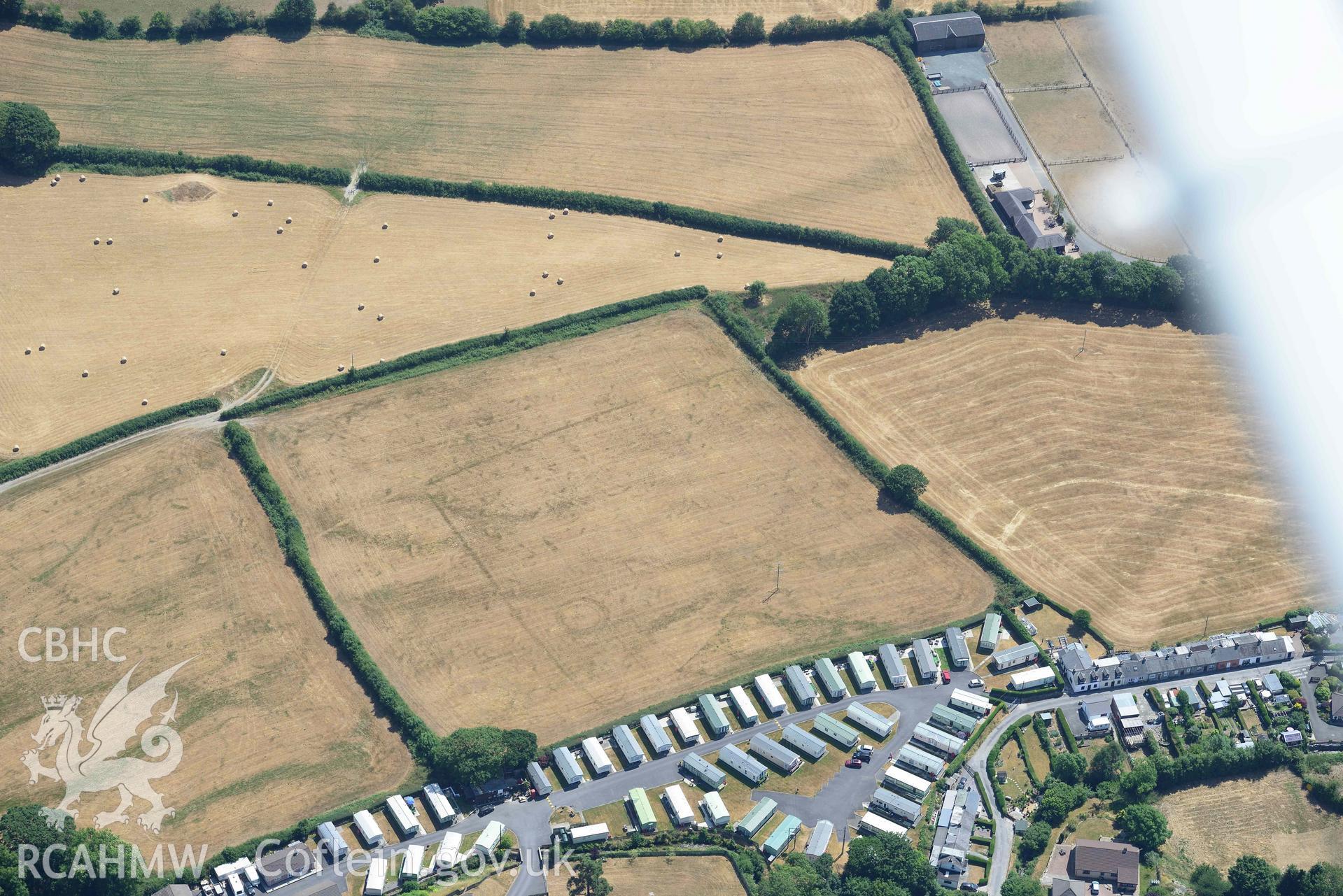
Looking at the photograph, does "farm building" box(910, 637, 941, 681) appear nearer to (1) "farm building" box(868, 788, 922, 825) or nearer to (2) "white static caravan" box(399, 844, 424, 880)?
(1) "farm building" box(868, 788, 922, 825)

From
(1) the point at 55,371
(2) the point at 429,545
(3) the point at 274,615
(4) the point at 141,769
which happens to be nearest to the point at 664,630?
(2) the point at 429,545

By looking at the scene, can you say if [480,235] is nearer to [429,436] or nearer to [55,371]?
[429,436]

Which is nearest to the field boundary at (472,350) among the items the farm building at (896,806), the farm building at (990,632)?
the farm building at (990,632)

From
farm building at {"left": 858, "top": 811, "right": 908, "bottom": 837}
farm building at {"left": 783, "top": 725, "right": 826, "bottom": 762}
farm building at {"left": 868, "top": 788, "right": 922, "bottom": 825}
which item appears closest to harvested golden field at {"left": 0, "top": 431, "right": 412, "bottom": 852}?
farm building at {"left": 783, "top": 725, "right": 826, "bottom": 762}

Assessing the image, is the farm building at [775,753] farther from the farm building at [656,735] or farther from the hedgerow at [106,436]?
the hedgerow at [106,436]

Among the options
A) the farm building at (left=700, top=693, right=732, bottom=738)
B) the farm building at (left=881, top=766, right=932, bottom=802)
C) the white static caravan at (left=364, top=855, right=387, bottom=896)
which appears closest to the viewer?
the white static caravan at (left=364, top=855, right=387, bottom=896)

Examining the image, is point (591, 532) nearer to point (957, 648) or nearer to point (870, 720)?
point (870, 720)
